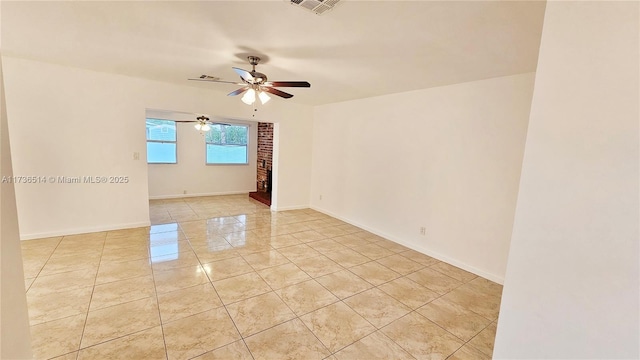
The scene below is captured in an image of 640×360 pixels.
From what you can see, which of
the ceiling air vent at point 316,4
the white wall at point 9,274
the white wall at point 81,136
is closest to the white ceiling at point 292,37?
the ceiling air vent at point 316,4

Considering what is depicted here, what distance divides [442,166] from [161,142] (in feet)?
20.8

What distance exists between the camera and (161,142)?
21.4 feet

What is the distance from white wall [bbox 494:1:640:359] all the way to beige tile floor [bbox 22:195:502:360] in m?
0.98

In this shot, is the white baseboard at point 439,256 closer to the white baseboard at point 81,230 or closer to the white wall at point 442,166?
the white wall at point 442,166

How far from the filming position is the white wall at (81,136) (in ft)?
11.5

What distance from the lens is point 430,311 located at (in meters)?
2.45

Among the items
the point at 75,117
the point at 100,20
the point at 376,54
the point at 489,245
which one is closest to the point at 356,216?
the point at 489,245

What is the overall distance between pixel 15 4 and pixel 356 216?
4711mm

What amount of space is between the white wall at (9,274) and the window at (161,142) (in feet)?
19.5

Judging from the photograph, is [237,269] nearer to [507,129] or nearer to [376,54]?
[376,54]

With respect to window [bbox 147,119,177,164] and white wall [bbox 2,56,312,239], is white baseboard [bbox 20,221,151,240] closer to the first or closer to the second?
white wall [bbox 2,56,312,239]

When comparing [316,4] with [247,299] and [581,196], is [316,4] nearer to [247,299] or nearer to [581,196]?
[581,196]

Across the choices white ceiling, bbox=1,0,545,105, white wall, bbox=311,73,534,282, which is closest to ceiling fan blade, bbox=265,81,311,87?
white ceiling, bbox=1,0,545,105

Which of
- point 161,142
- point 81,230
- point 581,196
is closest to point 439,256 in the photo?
point 581,196
